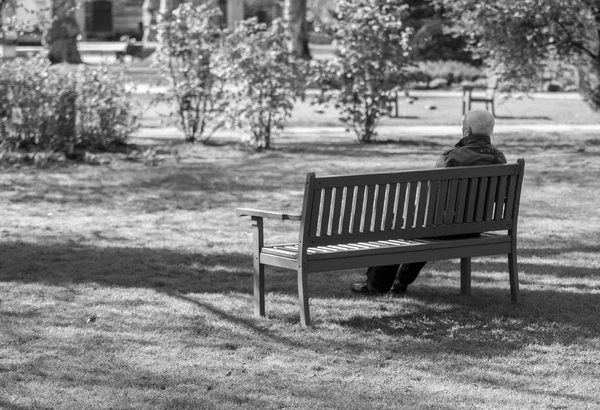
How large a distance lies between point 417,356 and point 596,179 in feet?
26.7

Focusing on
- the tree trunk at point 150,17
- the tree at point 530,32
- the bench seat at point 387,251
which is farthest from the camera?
the tree trunk at point 150,17

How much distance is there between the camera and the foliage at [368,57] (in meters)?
16.8

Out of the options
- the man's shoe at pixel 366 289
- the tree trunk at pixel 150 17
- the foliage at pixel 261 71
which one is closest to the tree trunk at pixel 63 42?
the tree trunk at pixel 150 17

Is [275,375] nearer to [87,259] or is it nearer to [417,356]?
[417,356]

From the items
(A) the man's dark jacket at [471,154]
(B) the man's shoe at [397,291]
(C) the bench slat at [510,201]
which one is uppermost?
(A) the man's dark jacket at [471,154]

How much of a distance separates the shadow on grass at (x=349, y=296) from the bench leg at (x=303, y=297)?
0.10m

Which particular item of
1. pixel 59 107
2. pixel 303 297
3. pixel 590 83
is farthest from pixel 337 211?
pixel 590 83

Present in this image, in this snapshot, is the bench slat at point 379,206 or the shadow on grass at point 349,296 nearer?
the shadow on grass at point 349,296

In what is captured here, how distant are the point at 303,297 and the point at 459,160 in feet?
4.86

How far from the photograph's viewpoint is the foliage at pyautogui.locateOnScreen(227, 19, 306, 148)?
15.6 m

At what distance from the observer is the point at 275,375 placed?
16.6 ft

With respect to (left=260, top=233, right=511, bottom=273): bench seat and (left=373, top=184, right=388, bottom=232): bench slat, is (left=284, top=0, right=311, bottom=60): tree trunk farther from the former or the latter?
(left=373, top=184, right=388, bottom=232): bench slat

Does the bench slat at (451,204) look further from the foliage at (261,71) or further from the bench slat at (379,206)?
the foliage at (261,71)

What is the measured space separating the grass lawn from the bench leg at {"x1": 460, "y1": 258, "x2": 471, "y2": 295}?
104 millimetres
